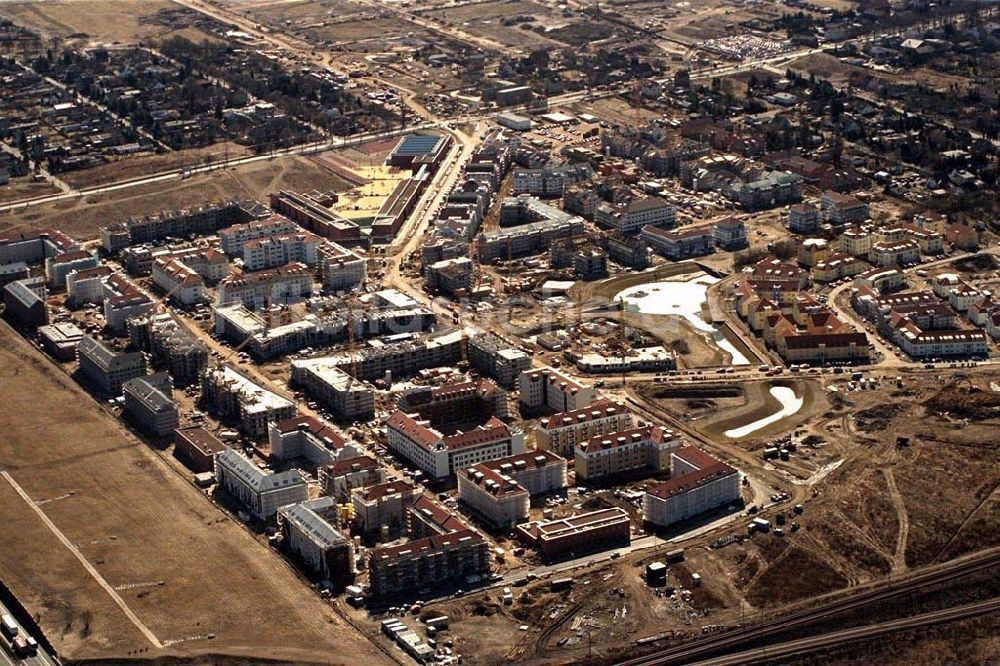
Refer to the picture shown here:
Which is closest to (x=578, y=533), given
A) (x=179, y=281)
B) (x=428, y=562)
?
(x=428, y=562)

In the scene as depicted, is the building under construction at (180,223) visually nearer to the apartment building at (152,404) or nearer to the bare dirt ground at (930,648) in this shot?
the apartment building at (152,404)

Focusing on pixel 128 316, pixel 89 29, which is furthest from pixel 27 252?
pixel 89 29

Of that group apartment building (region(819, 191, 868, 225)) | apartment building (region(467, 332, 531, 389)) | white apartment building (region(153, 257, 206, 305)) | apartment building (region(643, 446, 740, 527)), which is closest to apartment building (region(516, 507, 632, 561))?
apartment building (region(643, 446, 740, 527))

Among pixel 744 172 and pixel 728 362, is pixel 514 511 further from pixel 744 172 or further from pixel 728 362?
pixel 744 172

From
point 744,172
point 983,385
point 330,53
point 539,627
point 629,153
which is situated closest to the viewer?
point 539,627

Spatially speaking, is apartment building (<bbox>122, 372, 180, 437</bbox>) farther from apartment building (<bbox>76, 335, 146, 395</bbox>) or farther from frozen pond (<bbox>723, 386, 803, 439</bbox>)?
frozen pond (<bbox>723, 386, 803, 439</bbox>)

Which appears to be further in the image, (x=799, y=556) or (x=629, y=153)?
(x=629, y=153)

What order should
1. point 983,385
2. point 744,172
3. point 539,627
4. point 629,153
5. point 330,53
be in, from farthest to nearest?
point 330,53 → point 629,153 → point 744,172 → point 983,385 → point 539,627
